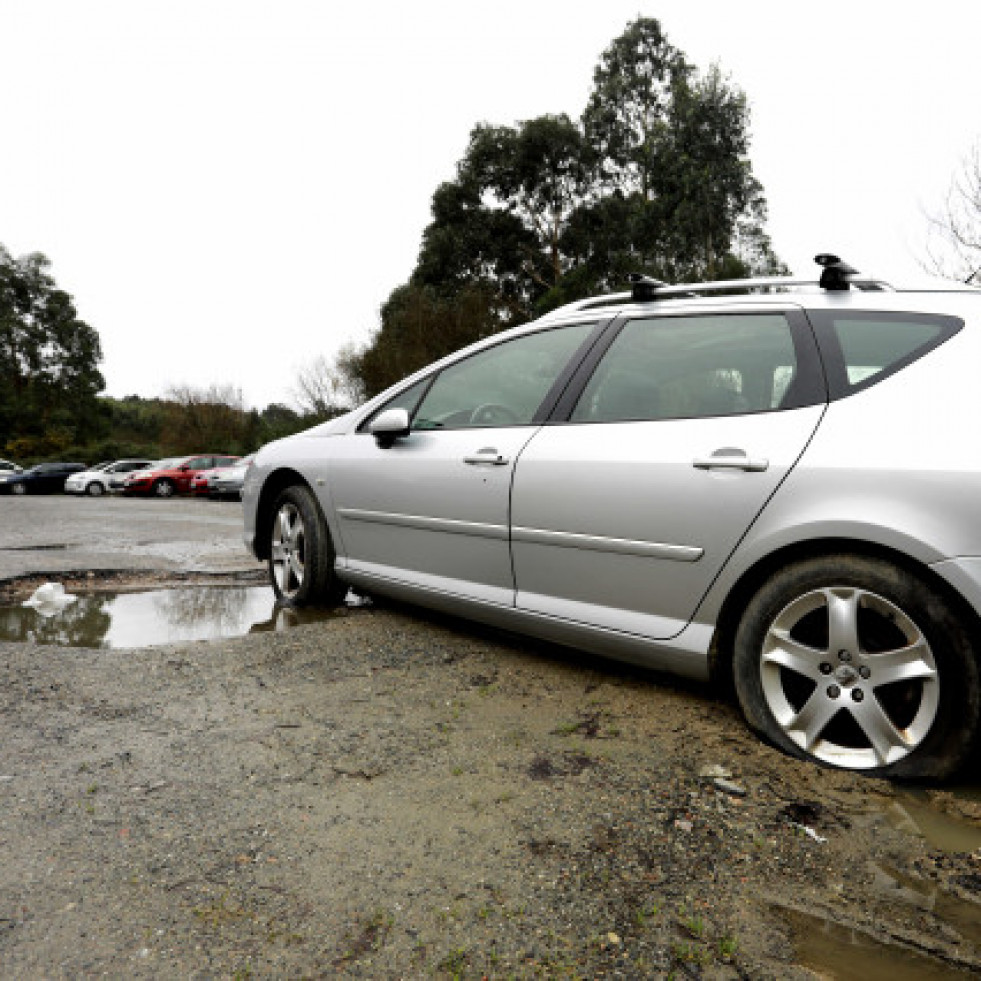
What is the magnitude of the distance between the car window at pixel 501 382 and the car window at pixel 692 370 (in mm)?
243

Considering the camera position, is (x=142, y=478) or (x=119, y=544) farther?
(x=142, y=478)

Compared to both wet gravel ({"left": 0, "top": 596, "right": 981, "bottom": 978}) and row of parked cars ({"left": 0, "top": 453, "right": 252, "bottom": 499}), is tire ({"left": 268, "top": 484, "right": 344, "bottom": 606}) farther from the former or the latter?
row of parked cars ({"left": 0, "top": 453, "right": 252, "bottom": 499})

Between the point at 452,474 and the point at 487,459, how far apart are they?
0.22 metres

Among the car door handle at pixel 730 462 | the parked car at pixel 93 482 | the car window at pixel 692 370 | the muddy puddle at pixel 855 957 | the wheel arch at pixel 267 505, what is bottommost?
the parked car at pixel 93 482

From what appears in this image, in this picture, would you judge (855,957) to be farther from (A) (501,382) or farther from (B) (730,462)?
(A) (501,382)

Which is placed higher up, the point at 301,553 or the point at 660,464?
the point at 660,464

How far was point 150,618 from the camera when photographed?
14.6 ft

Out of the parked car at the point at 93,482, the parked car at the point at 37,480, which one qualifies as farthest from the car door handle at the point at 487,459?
the parked car at the point at 37,480

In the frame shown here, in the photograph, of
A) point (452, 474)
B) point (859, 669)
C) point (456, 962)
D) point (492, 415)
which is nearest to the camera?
point (456, 962)

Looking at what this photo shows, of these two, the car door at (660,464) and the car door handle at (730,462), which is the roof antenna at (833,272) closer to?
the car door at (660,464)

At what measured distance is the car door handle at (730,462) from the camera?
2303mm

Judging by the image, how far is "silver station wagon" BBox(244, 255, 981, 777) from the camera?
79.7 inches

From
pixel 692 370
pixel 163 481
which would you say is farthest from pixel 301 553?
pixel 163 481

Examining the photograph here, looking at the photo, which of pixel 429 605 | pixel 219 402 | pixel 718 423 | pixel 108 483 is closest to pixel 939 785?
pixel 718 423
